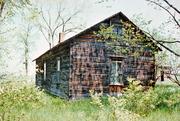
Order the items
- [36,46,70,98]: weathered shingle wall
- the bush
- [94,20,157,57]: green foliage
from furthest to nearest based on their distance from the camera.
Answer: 1. [36,46,70,98]: weathered shingle wall
2. [94,20,157,57]: green foliage
3. the bush

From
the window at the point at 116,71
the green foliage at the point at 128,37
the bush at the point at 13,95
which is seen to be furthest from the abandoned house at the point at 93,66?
the bush at the point at 13,95

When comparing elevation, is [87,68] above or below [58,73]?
above

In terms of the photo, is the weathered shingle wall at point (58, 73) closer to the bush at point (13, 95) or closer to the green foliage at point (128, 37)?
the green foliage at point (128, 37)

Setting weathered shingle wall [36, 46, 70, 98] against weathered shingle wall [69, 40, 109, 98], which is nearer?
weathered shingle wall [69, 40, 109, 98]

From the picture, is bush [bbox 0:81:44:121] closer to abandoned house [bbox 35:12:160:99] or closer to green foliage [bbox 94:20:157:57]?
green foliage [bbox 94:20:157:57]

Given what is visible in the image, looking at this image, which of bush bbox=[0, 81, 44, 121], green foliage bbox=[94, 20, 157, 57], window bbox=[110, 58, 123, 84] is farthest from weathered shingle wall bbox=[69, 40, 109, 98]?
bush bbox=[0, 81, 44, 121]

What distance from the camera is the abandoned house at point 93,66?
21828 mm

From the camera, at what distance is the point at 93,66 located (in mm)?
22453

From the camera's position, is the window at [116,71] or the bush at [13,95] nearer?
the bush at [13,95]

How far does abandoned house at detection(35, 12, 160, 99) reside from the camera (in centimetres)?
2183

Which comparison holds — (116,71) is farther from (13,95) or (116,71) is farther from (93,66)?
(13,95)

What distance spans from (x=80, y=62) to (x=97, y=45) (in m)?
1.64

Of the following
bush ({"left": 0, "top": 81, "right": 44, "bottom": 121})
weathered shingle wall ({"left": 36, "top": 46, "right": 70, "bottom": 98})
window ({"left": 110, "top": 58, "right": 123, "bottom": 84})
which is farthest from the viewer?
window ({"left": 110, "top": 58, "right": 123, "bottom": 84})

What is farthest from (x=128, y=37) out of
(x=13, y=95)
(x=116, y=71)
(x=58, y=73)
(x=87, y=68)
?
(x=58, y=73)
